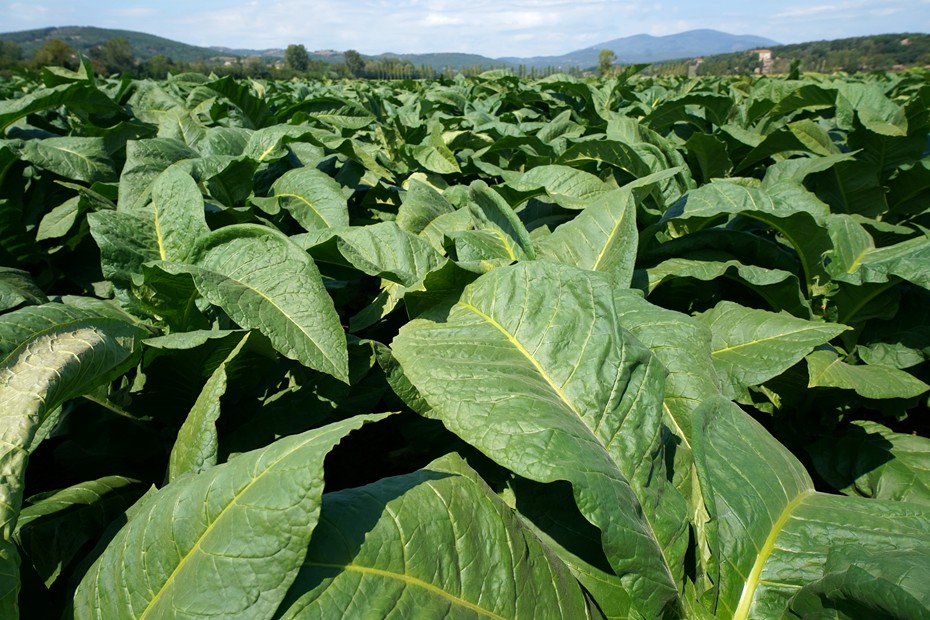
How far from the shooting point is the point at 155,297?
174 centimetres

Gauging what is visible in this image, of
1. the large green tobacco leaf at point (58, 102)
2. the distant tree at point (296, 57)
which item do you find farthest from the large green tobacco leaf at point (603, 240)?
the distant tree at point (296, 57)

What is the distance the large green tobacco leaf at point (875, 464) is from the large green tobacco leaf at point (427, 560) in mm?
1633

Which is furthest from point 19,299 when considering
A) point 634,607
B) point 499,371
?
point 634,607

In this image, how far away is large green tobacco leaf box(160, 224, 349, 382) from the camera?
146 cm

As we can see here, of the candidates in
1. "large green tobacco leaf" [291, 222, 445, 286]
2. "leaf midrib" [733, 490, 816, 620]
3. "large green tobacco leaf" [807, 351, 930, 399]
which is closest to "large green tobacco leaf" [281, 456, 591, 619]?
"leaf midrib" [733, 490, 816, 620]

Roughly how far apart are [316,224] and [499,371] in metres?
1.35

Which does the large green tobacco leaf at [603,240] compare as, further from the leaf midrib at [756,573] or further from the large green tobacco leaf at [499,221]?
the leaf midrib at [756,573]

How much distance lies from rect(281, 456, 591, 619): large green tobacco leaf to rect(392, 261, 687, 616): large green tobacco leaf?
0.12 metres

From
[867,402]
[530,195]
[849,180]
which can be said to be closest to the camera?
[867,402]

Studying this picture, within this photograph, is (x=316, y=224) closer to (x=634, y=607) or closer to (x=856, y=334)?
(x=634, y=607)

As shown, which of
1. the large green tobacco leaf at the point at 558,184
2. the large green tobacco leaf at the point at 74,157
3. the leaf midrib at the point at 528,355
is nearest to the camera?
the leaf midrib at the point at 528,355

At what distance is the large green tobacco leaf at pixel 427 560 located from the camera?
2.97ft

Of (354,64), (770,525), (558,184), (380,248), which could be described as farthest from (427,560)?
(354,64)

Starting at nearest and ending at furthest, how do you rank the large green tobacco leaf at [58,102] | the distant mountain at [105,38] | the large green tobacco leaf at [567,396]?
the large green tobacco leaf at [567,396]
the large green tobacco leaf at [58,102]
the distant mountain at [105,38]
